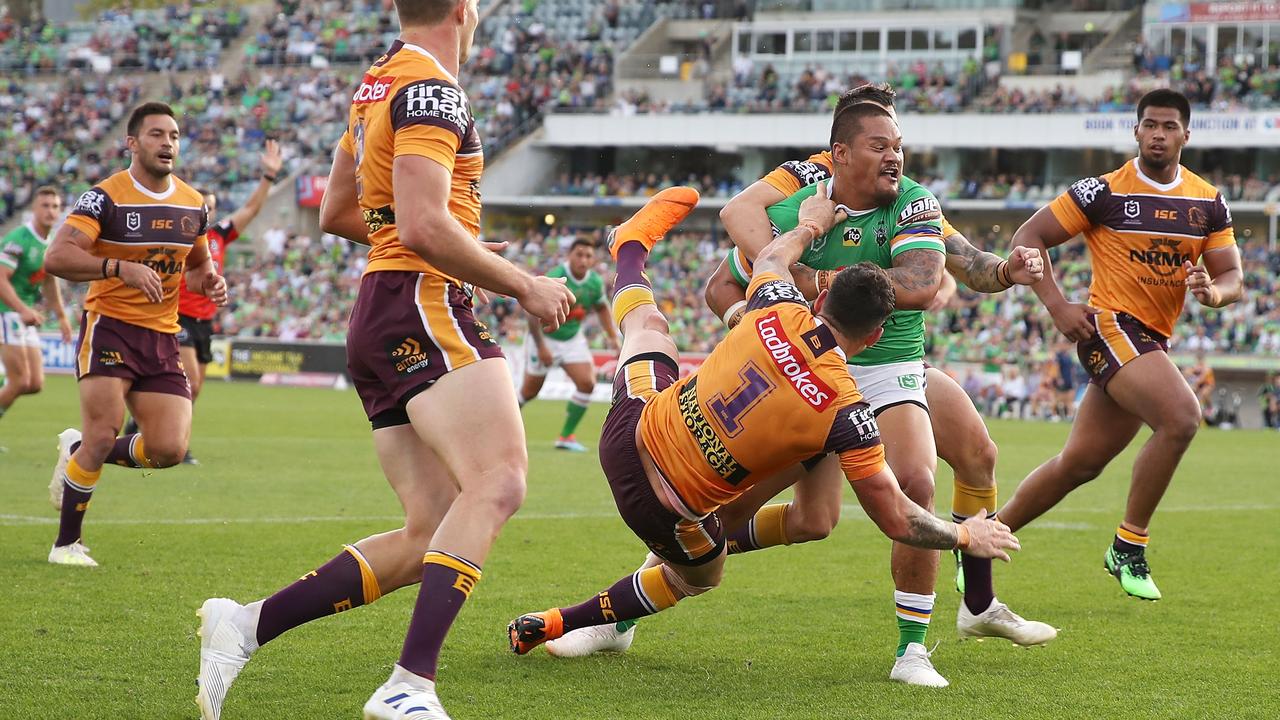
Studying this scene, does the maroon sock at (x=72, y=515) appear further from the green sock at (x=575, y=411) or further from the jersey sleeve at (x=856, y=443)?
the green sock at (x=575, y=411)

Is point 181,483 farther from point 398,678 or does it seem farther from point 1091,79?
point 1091,79

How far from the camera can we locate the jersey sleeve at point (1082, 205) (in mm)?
8250

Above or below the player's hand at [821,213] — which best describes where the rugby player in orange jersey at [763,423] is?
below

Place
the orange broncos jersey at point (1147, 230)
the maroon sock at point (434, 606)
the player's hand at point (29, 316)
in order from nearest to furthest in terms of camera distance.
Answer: the maroon sock at point (434, 606), the orange broncos jersey at point (1147, 230), the player's hand at point (29, 316)

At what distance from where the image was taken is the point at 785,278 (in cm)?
570

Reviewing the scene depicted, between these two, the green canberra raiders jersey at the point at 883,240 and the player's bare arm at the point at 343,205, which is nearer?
the player's bare arm at the point at 343,205

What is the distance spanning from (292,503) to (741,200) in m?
6.66

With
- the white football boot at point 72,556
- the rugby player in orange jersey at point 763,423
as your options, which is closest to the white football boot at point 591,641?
the rugby player in orange jersey at point 763,423

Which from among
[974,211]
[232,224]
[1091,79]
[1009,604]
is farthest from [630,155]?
[1009,604]

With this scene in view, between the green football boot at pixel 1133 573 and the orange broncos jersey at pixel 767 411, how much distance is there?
3161 mm

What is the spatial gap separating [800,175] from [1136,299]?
2609 millimetres

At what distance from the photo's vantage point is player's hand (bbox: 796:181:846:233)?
6047 millimetres

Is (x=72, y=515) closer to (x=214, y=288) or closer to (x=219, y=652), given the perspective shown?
(x=214, y=288)

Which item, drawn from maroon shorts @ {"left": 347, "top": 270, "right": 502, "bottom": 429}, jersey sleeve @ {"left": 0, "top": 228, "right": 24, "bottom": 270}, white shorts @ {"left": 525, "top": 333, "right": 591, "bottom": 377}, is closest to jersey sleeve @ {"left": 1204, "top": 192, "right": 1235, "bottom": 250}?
maroon shorts @ {"left": 347, "top": 270, "right": 502, "bottom": 429}
